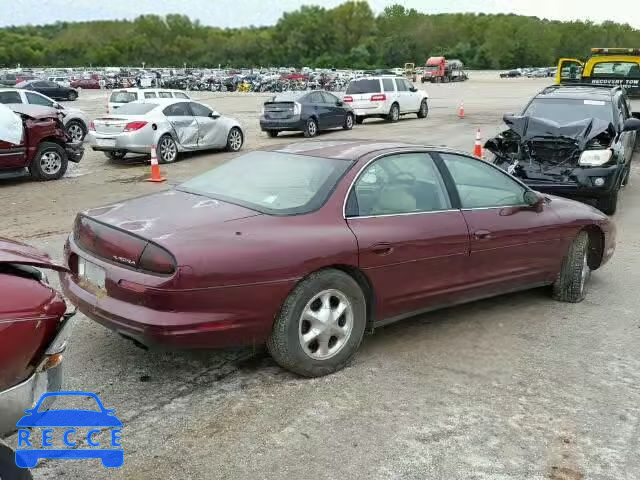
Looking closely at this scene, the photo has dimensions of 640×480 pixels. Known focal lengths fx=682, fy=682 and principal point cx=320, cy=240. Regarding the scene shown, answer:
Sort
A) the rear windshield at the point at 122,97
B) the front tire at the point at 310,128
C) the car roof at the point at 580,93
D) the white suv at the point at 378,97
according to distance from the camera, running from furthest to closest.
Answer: the white suv at the point at 378,97 → the rear windshield at the point at 122,97 → the front tire at the point at 310,128 → the car roof at the point at 580,93

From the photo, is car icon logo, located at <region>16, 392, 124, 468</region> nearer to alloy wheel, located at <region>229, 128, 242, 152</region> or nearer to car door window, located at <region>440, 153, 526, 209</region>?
car door window, located at <region>440, 153, 526, 209</region>

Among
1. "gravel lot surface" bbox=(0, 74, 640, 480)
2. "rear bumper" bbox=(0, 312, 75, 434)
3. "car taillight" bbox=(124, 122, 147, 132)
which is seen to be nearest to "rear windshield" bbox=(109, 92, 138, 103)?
"car taillight" bbox=(124, 122, 147, 132)

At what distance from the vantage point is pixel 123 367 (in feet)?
14.5

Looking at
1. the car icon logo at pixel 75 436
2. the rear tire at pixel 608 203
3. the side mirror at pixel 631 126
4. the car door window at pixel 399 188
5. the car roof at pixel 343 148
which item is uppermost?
the car roof at pixel 343 148

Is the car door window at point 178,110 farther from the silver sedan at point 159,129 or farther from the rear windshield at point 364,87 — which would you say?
the rear windshield at point 364,87

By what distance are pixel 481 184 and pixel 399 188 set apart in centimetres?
85

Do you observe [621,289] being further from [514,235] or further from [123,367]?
[123,367]

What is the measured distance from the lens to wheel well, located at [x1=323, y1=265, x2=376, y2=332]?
4.37 m

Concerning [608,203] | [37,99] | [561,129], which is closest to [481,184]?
[608,203]

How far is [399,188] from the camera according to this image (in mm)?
4871

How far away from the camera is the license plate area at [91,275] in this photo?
407 cm

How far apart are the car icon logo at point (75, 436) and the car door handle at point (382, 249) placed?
1.87m

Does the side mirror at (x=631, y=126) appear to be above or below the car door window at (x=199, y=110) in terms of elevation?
above

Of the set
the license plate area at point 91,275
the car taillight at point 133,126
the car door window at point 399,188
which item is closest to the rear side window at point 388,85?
the car taillight at point 133,126
